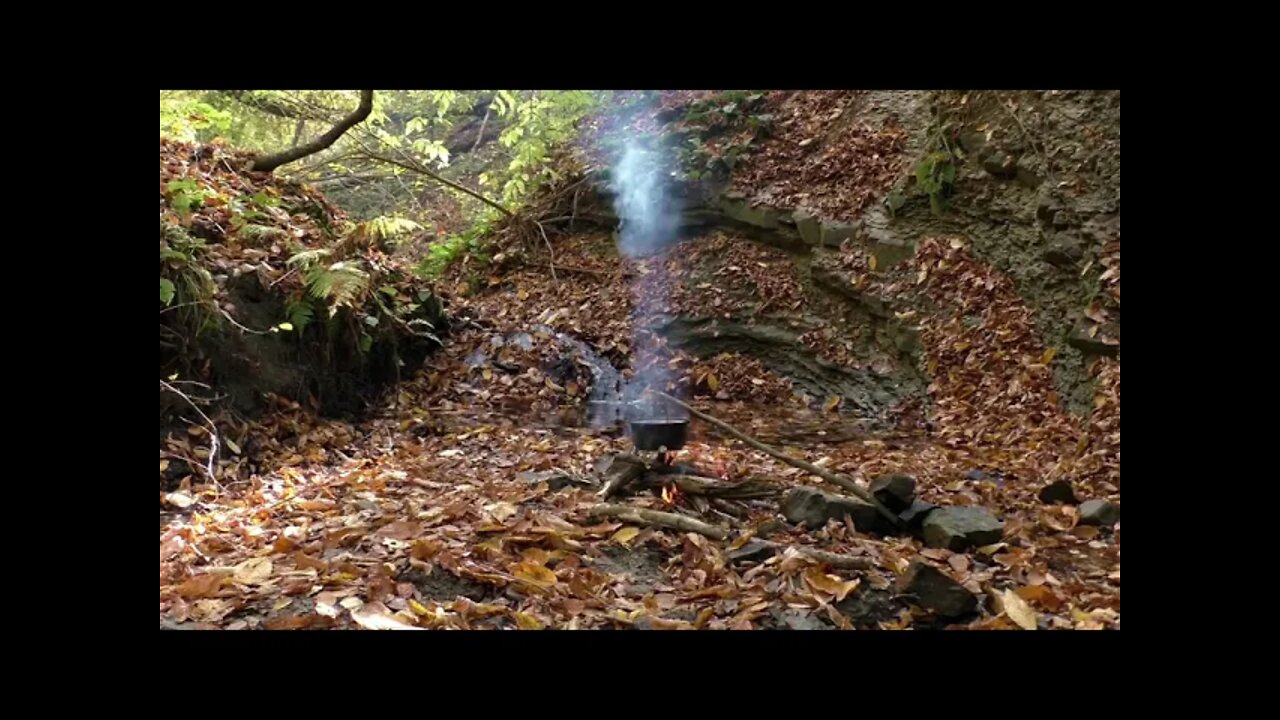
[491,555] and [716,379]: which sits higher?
[716,379]

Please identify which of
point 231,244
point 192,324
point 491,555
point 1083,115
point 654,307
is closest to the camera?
point 491,555

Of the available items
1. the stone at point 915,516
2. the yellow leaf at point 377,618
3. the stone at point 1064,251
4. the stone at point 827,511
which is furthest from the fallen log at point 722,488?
the stone at point 1064,251

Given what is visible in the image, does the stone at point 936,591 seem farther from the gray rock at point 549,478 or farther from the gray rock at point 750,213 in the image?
the gray rock at point 750,213

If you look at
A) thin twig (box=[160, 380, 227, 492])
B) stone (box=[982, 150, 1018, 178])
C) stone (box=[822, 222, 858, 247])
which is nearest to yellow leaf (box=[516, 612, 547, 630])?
thin twig (box=[160, 380, 227, 492])

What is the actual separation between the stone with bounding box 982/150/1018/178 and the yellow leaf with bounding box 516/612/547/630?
17.2 ft

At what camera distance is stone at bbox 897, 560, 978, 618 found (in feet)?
6.11

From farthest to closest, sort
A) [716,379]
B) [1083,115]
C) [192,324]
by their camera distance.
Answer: [716,379] → [1083,115] → [192,324]

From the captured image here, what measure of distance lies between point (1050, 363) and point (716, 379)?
118 inches

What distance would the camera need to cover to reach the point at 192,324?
3496 mm

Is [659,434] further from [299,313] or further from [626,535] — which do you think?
[299,313]

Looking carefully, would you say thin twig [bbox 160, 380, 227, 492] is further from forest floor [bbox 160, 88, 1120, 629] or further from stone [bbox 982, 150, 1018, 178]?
stone [bbox 982, 150, 1018, 178]
